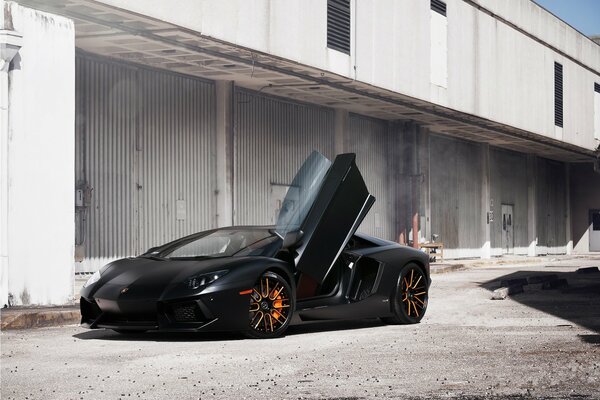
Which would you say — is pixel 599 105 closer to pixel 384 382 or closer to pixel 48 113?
pixel 48 113

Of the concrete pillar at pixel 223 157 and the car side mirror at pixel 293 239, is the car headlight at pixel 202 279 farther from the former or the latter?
the concrete pillar at pixel 223 157

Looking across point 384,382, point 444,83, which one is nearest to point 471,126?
point 444,83

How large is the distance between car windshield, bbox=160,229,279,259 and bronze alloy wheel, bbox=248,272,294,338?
16.9 inches

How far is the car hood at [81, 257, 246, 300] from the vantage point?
364 inches

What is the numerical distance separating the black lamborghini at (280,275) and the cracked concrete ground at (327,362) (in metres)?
0.24

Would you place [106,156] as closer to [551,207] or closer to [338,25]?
[338,25]

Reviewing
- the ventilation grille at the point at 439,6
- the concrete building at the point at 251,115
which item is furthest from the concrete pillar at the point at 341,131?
the ventilation grille at the point at 439,6

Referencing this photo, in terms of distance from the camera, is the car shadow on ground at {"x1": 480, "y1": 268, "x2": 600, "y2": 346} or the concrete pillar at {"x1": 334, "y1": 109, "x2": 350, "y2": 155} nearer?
the car shadow on ground at {"x1": 480, "y1": 268, "x2": 600, "y2": 346}

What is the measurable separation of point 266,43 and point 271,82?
320cm

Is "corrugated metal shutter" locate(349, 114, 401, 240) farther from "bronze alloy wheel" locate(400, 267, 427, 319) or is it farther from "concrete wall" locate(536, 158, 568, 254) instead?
"bronze alloy wheel" locate(400, 267, 427, 319)

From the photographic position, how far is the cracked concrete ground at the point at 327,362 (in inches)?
256

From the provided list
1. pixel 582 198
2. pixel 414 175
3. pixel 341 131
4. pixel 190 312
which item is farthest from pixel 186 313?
pixel 582 198

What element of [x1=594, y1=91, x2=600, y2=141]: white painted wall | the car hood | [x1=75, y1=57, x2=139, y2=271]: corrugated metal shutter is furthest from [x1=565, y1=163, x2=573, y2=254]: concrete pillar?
the car hood

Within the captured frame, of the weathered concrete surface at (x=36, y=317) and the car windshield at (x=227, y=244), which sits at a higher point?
the car windshield at (x=227, y=244)
